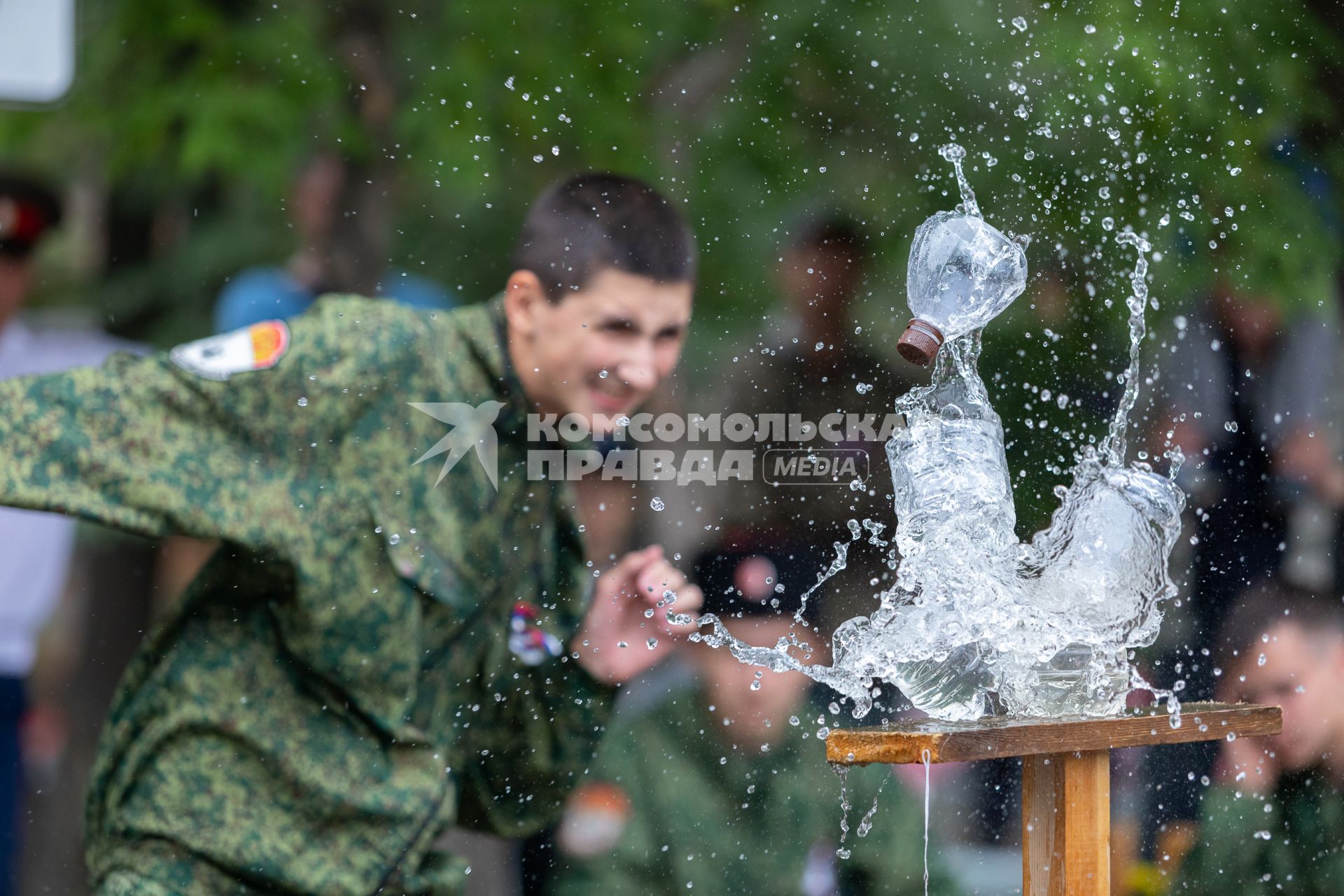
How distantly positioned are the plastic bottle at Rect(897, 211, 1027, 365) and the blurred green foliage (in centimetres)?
103

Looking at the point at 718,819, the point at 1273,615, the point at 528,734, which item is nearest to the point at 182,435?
the point at 528,734

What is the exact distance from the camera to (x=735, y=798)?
2.53 m

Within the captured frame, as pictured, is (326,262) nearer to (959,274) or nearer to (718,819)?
(718,819)

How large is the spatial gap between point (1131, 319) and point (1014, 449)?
47 cm

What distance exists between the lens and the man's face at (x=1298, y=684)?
2.90 m

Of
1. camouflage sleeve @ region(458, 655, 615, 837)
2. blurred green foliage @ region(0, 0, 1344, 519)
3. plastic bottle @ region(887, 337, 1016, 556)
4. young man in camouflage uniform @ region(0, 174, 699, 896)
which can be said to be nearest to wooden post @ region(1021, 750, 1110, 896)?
plastic bottle @ region(887, 337, 1016, 556)

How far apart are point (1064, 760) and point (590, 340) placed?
3.58 ft

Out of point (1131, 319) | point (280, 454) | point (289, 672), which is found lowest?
point (289, 672)

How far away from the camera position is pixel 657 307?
2348 millimetres

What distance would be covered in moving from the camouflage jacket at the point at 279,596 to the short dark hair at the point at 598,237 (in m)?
0.32

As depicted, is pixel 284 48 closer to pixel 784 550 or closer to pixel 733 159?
pixel 733 159

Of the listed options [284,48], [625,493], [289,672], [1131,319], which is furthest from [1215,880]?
[284,48]

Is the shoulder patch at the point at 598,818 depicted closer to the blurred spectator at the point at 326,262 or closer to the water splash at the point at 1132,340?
the blurred spectator at the point at 326,262

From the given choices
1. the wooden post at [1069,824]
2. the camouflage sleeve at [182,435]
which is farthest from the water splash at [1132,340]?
the camouflage sleeve at [182,435]
